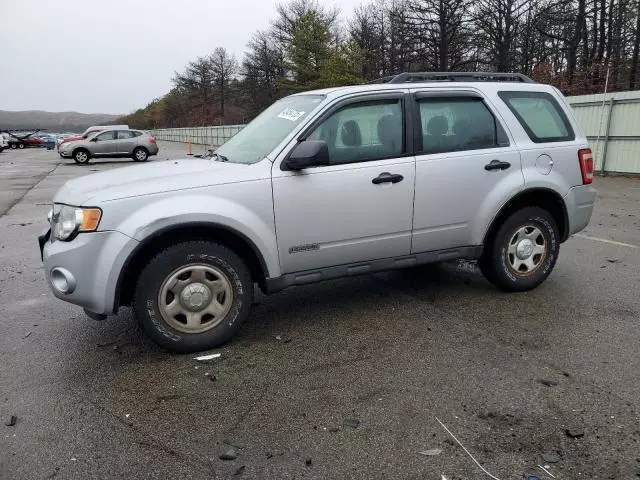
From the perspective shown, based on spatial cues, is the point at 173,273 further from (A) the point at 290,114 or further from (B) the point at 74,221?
(A) the point at 290,114

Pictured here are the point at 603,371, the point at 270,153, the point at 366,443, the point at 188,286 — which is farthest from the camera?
the point at 270,153

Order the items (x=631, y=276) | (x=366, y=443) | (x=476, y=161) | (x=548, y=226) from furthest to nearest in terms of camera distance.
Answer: (x=631, y=276) < (x=548, y=226) < (x=476, y=161) < (x=366, y=443)

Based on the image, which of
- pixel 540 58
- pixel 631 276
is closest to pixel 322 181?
pixel 631 276

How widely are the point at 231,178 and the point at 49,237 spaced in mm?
1498

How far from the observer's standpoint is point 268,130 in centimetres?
449

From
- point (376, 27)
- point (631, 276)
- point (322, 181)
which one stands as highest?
point (376, 27)

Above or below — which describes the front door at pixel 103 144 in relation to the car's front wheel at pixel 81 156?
above

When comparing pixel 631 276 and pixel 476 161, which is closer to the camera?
pixel 476 161

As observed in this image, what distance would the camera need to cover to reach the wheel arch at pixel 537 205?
4.82 metres

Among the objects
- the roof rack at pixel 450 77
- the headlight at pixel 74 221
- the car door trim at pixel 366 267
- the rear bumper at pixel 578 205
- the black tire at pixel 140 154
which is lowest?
the black tire at pixel 140 154

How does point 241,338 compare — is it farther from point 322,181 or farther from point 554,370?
point 554,370

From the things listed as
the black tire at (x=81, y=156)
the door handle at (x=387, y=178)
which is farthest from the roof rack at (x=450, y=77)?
the black tire at (x=81, y=156)

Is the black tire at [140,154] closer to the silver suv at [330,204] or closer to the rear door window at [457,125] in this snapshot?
the silver suv at [330,204]

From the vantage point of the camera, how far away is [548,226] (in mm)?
5051
